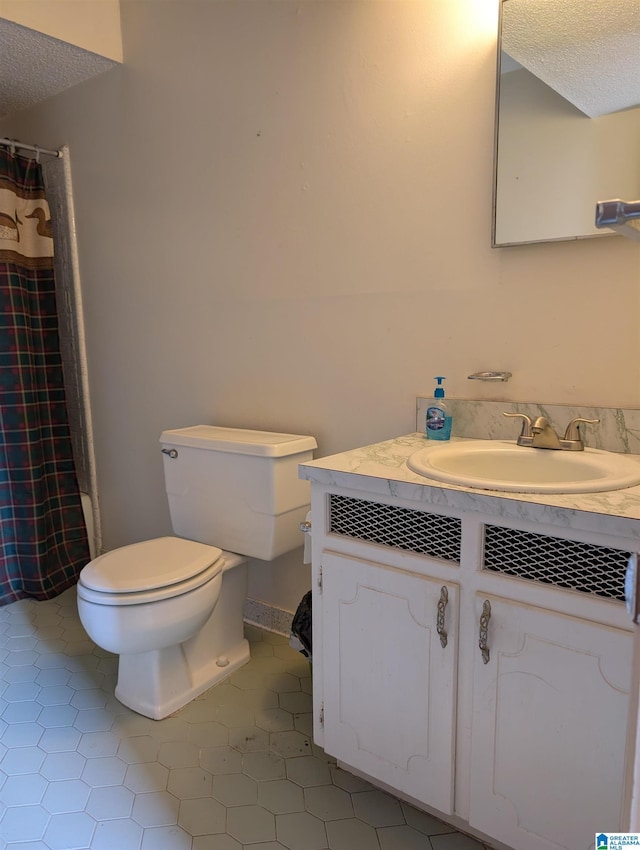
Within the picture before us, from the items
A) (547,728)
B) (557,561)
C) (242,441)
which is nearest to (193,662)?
(242,441)

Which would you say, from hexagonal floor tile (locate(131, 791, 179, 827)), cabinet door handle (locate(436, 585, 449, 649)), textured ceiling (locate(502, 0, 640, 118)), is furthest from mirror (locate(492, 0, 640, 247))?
hexagonal floor tile (locate(131, 791, 179, 827))

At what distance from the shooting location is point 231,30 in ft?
6.23

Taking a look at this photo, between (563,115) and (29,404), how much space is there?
2203 mm

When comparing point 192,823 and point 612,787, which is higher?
point 612,787

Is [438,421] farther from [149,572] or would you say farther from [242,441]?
[149,572]

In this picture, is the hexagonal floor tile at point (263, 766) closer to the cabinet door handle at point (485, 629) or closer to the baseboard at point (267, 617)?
the baseboard at point (267, 617)

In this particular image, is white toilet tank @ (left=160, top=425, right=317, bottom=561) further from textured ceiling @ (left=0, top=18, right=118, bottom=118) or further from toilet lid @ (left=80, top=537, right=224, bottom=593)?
textured ceiling @ (left=0, top=18, right=118, bottom=118)

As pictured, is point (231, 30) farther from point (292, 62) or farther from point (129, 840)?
point (129, 840)

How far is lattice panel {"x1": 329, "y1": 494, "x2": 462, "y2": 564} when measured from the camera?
3.65 ft

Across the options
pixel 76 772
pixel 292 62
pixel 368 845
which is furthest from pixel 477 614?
pixel 292 62

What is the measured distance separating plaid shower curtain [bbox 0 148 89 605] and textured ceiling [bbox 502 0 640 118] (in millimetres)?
1978

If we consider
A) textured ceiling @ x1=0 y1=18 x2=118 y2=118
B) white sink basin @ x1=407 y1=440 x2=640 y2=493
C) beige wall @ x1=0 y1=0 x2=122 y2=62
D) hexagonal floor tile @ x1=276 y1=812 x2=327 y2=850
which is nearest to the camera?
white sink basin @ x1=407 y1=440 x2=640 y2=493

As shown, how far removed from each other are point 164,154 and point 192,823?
7.04 feet

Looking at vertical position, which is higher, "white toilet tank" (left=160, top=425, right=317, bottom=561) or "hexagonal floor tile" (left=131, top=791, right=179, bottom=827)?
"white toilet tank" (left=160, top=425, right=317, bottom=561)
